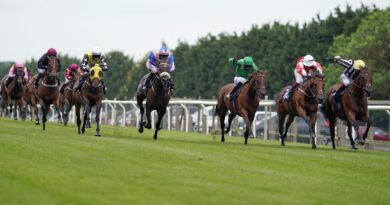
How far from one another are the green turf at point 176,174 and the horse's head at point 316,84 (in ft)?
8.49

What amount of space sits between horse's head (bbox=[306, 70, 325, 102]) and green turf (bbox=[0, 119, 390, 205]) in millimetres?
2589

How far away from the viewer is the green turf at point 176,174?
39.5 ft

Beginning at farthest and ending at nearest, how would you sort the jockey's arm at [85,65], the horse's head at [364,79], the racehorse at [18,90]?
1. the racehorse at [18,90]
2. the jockey's arm at [85,65]
3. the horse's head at [364,79]

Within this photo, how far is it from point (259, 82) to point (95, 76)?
364cm

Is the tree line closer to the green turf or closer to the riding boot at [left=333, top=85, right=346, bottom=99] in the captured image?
the riding boot at [left=333, top=85, right=346, bottom=99]

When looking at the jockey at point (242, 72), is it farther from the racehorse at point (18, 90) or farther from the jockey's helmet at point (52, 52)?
the racehorse at point (18, 90)

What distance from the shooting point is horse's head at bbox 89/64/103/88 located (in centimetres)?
2386

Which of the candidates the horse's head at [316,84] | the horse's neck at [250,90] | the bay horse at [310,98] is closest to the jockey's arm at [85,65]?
the horse's neck at [250,90]

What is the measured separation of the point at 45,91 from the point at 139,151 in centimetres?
959

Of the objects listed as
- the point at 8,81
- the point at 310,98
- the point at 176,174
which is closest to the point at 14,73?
the point at 8,81

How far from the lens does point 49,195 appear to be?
11.7 metres

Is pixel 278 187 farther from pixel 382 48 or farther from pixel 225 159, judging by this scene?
pixel 382 48

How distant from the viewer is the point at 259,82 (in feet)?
75.8

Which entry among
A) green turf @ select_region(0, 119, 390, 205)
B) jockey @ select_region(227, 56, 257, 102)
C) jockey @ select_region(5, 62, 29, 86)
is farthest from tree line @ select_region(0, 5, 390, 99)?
green turf @ select_region(0, 119, 390, 205)
